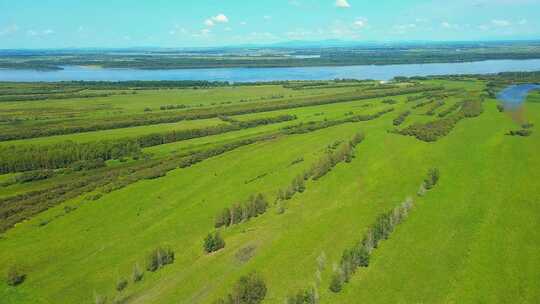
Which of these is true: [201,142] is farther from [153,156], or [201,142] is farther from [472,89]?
[472,89]

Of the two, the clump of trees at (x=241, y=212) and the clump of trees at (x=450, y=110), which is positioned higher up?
the clump of trees at (x=450, y=110)

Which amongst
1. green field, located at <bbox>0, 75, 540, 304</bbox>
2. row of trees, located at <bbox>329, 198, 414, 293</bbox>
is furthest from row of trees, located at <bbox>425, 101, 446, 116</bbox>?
row of trees, located at <bbox>329, 198, 414, 293</bbox>

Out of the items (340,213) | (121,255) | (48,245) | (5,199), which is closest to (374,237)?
(340,213)

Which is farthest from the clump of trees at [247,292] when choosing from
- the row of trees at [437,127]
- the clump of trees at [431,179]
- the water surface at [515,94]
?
the water surface at [515,94]

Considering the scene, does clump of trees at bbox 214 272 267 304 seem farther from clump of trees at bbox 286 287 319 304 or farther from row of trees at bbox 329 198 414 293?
row of trees at bbox 329 198 414 293

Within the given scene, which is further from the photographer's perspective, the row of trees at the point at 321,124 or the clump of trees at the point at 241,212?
the row of trees at the point at 321,124

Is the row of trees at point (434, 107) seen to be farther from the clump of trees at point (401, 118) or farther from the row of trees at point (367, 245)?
the row of trees at point (367, 245)

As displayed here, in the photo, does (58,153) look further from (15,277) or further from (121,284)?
(121,284)
